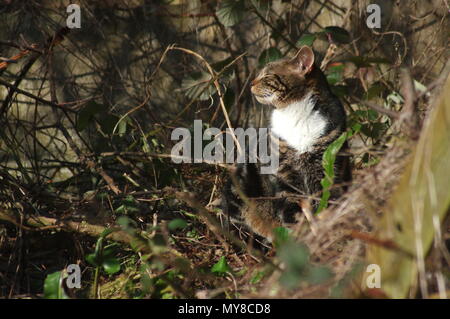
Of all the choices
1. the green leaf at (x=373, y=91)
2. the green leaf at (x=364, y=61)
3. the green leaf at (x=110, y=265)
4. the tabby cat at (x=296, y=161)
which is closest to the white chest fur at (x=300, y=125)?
the tabby cat at (x=296, y=161)

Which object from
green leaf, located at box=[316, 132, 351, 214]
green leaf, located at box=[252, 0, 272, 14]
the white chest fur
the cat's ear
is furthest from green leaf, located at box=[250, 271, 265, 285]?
green leaf, located at box=[252, 0, 272, 14]

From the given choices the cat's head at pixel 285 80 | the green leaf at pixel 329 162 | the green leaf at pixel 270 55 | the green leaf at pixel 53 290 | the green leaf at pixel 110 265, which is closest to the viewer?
the green leaf at pixel 53 290

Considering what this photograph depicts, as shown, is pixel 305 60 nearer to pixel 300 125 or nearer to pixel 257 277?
pixel 300 125

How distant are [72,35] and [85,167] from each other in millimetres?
1228

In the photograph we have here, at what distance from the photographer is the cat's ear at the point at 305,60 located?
10.8 ft

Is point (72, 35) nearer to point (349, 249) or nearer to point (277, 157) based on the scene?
point (277, 157)

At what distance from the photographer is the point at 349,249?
213cm

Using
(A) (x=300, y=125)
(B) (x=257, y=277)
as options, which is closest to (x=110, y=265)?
(B) (x=257, y=277)

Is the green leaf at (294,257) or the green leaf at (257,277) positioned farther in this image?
the green leaf at (257,277)

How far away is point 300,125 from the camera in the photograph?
10.4 feet

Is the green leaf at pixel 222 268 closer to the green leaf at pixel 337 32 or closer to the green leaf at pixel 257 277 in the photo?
the green leaf at pixel 257 277

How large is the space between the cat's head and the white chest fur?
0.21 ft

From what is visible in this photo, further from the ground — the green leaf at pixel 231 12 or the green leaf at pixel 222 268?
the green leaf at pixel 231 12
